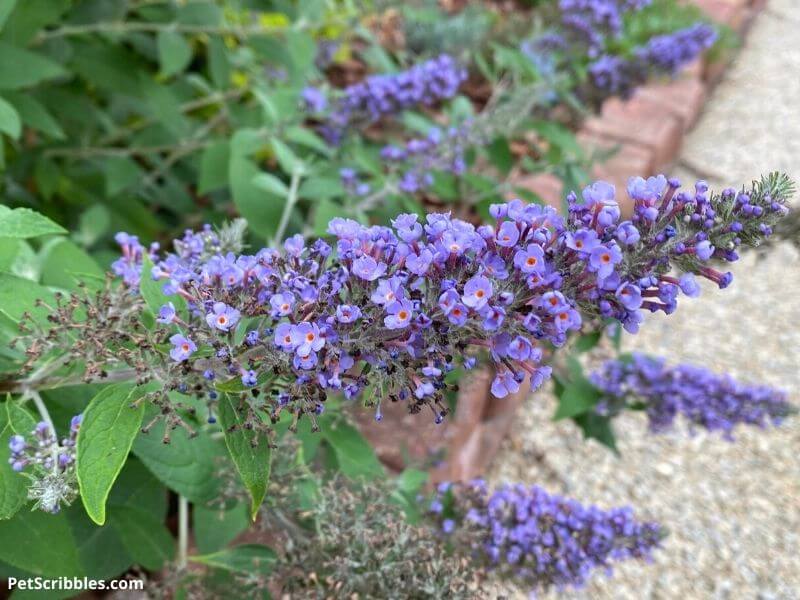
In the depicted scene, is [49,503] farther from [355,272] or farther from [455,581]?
[455,581]

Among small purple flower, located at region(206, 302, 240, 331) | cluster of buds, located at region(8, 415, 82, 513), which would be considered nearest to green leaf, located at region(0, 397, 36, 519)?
cluster of buds, located at region(8, 415, 82, 513)

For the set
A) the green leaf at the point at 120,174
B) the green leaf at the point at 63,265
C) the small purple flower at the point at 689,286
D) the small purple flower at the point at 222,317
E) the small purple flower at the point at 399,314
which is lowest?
the green leaf at the point at 120,174

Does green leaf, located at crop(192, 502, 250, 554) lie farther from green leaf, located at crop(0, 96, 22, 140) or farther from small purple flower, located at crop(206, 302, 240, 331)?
green leaf, located at crop(0, 96, 22, 140)

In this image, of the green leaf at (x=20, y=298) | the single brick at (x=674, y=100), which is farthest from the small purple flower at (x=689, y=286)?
the single brick at (x=674, y=100)

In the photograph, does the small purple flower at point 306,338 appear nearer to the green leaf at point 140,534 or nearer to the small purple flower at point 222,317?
the small purple flower at point 222,317

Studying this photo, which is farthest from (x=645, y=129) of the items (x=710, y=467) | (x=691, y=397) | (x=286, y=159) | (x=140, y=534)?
(x=140, y=534)

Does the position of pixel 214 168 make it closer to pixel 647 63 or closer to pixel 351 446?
pixel 351 446
